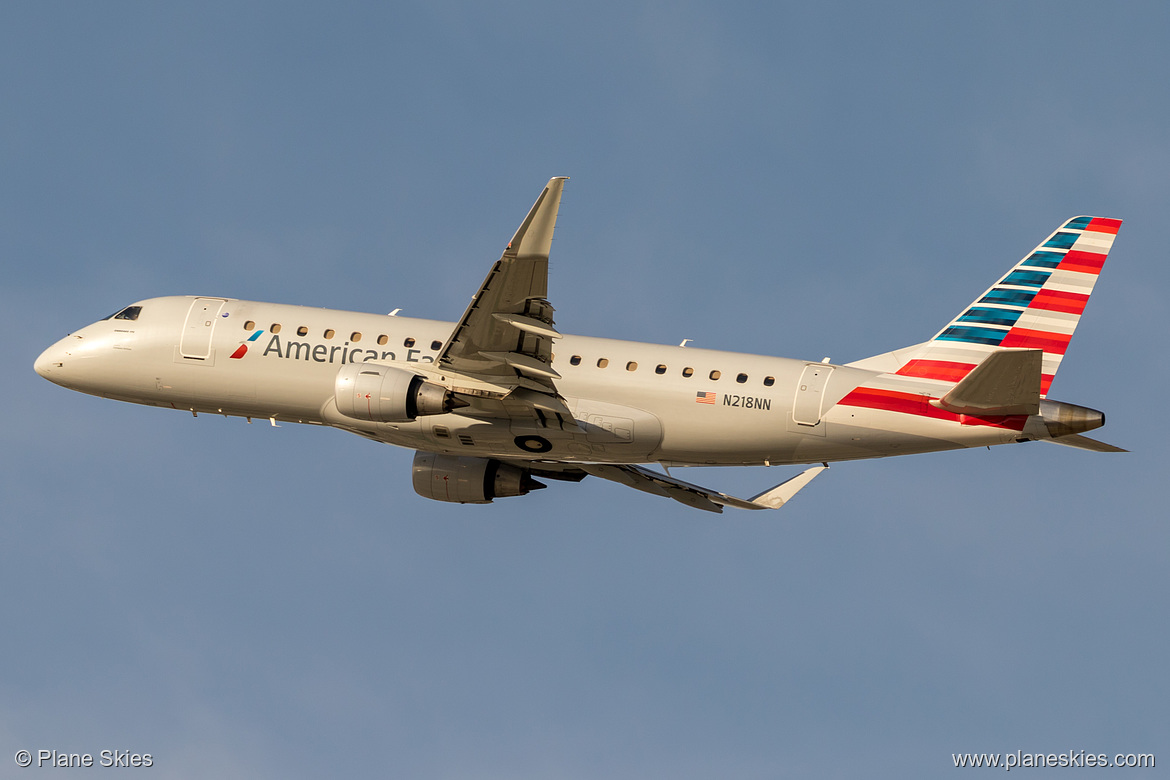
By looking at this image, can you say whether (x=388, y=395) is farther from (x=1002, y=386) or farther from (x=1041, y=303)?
(x=1041, y=303)

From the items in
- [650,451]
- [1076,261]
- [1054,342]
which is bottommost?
[650,451]

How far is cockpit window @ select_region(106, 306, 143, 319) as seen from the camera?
137ft

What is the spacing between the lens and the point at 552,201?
30938mm

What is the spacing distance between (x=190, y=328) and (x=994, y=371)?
23.1 m

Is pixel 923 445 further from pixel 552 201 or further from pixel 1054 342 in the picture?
pixel 552 201

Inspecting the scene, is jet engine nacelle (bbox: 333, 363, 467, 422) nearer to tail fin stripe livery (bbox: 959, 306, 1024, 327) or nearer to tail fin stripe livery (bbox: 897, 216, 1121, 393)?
tail fin stripe livery (bbox: 897, 216, 1121, 393)

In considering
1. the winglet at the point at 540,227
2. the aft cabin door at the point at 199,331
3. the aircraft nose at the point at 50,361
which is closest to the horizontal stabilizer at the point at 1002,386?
the winglet at the point at 540,227

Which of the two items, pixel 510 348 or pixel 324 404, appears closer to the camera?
pixel 510 348

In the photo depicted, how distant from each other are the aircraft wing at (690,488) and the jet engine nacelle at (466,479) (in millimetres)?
2264

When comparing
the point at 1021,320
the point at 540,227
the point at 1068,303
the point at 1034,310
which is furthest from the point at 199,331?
the point at 1068,303

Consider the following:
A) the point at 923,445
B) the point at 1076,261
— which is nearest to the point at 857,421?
the point at 923,445

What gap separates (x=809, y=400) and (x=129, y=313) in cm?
2101

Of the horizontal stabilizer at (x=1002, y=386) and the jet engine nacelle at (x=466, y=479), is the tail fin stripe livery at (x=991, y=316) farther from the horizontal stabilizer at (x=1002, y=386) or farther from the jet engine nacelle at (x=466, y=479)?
the jet engine nacelle at (x=466, y=479)

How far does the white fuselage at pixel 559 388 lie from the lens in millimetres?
36406
